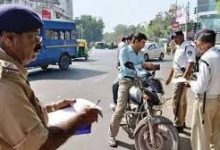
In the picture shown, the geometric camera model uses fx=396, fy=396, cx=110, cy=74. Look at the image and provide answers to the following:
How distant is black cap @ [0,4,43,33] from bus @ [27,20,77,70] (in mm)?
16968

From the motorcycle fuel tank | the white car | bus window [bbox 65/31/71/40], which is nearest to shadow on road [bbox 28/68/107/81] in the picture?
bus window [bbox 65/31/71/40]

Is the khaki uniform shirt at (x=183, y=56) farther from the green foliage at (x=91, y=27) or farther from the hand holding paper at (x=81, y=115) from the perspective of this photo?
the green foliage at (x=91, y=27)

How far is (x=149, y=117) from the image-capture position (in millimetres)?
5230

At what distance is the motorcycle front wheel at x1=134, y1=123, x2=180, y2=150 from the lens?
17.2 feet

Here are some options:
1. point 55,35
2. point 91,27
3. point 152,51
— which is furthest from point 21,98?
point 91,27

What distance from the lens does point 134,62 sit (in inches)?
236

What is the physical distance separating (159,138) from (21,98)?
394 cm

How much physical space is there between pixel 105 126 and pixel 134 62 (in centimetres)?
188

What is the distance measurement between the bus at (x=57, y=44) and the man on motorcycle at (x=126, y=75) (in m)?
12.8

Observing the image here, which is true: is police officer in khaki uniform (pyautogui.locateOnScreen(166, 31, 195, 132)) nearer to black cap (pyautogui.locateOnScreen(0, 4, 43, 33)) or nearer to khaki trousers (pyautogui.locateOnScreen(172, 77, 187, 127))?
khaki trousers (pyautogui.locateOnScreen(172, 77, 187, 127))

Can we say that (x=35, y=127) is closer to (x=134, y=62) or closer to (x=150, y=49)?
(x=134, y=62)

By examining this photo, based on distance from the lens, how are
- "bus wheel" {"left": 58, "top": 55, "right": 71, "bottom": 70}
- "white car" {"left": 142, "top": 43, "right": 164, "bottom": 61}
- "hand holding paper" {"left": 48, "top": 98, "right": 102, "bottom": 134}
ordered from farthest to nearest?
1. "white car" {"left": 142, "top": 43, "right": 164, "bottom": 61}
2. "bus wheel" {"left": 58, "top": 55, "right": 71, "bottom": 70}
3. "hand holding paper" {"left": 48, "top": 98, "right": 102, "bottom": 134}

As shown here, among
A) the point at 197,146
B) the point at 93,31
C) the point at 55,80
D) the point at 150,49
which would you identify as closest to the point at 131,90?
the point at 197,146

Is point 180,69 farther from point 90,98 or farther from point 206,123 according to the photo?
point 90,98
